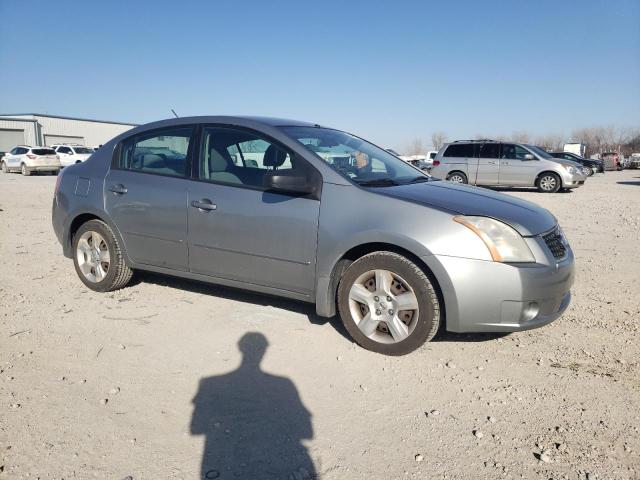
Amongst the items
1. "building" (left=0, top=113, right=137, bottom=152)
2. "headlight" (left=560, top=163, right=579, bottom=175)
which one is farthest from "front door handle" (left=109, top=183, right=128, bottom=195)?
"building" (left=0, top=113, right=137, bottom=152)

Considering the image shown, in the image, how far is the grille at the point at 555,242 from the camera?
132 inches

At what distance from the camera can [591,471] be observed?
7.36 ft

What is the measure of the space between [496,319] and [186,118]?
10.4ft

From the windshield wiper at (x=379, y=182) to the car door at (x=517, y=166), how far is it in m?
14.1

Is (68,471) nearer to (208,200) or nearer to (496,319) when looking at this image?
(208,200)

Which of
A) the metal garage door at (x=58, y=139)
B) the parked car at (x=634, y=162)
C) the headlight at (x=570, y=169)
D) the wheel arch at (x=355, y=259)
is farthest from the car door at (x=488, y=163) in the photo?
the metal garage door at (x=58, y=139)

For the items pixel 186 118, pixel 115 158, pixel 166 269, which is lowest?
pixel 166 269

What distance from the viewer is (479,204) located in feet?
11.3

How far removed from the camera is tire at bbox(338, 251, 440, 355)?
10.7 ft

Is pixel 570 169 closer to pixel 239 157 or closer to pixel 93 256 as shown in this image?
pixel 239 157

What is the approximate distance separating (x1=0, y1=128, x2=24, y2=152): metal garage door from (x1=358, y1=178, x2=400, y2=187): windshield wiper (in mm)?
57814

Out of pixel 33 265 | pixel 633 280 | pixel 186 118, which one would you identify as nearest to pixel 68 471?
pixel 186 118

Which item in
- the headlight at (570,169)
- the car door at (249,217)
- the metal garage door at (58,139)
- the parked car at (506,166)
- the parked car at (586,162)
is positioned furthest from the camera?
the metal garage door at (58,139)

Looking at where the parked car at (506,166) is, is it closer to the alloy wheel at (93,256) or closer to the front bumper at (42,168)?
the alloy wheel at (93,256)
